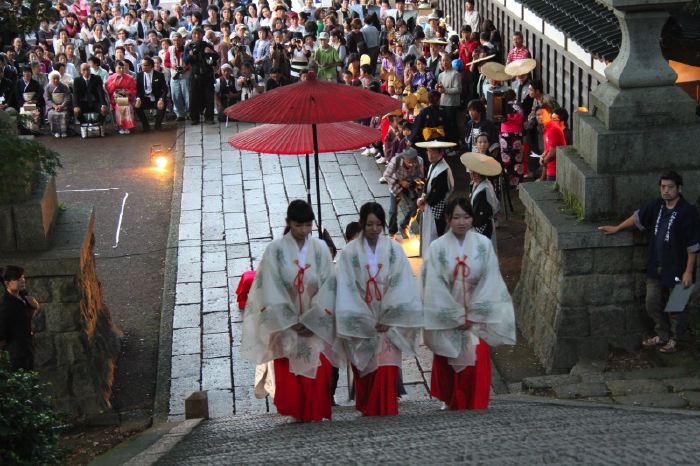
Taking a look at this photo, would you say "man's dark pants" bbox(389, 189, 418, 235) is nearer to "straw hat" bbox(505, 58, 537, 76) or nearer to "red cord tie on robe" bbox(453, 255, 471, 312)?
"straw hat" bbox(505, 58, 537, 76)

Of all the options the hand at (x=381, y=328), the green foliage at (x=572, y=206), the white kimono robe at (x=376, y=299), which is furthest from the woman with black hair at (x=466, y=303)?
the green foliage at (x=572, y=206)

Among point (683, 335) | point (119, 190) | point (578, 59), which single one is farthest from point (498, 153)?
point (119, 190)

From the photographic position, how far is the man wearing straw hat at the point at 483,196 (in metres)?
11.3

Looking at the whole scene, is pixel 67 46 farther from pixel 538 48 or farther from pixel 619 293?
pixel 619 293

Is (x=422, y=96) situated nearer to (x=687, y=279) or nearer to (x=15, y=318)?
(x=687, y=279)

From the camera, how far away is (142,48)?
23.9m

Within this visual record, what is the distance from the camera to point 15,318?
859cm

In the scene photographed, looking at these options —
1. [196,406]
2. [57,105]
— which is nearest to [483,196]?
[196,406]

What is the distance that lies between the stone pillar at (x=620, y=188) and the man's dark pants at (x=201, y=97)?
12.3 metres

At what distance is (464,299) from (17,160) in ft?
10.8

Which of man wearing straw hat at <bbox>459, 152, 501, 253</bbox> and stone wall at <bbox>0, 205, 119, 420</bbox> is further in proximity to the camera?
man wearing straw hat at <bbox>459, 152, 501, 253</bbox>

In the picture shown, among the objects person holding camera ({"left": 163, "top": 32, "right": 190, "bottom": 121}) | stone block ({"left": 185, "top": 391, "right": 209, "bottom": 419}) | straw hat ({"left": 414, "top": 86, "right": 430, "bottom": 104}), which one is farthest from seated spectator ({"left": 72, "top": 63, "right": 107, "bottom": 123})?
stone block ({"left": 185, "top": 391, "right": 209, "bottom": 419})

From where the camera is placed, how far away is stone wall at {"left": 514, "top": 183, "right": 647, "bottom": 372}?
9.51 meters

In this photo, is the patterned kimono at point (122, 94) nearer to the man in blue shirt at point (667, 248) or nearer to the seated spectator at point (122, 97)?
the seated spectator at point (122, 97)
